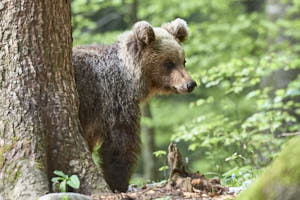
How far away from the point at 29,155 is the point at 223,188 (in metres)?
2.10

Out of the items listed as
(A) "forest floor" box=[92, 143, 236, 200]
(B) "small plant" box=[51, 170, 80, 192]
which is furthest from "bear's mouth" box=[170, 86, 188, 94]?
(B) "small plant" box=[51, 170, 80, 192]

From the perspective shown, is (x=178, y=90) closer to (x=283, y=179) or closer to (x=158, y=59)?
(x=158, y=59)

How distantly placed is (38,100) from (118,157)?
1.74 metres

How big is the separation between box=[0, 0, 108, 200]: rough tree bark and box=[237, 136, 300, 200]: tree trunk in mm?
2604

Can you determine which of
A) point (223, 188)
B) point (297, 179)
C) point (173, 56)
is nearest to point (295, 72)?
point (173, 56)

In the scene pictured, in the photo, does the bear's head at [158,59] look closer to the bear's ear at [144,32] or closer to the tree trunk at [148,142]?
the bear's ear at [144,32]

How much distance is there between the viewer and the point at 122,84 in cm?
661

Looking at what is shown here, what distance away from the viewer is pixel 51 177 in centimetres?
504

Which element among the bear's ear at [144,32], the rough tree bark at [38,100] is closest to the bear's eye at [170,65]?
the bear's ear at [144,32]

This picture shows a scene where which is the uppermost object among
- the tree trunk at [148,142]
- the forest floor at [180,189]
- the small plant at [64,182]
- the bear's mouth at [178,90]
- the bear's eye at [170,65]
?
the bear's eye at [170,65]

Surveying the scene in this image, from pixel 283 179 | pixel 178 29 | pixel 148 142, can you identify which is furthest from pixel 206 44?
pixel 283 179

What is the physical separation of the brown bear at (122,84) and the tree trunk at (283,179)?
373 cm

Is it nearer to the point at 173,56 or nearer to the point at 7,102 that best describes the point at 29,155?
the point at 7,102

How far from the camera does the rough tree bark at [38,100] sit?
15.9 feet
